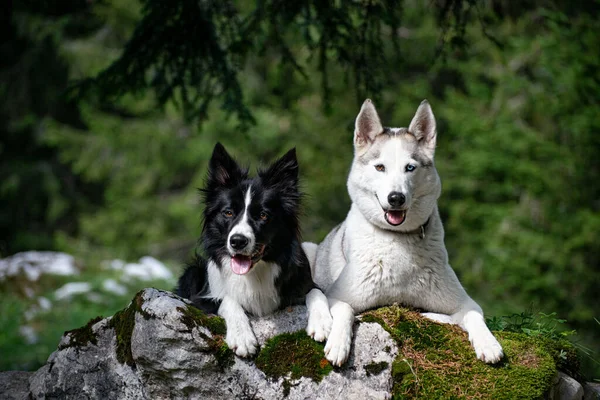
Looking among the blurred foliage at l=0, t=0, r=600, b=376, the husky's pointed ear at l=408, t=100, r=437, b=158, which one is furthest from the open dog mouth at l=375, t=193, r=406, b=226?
the blurred foliage at l=0, t=0, r=600, b=376

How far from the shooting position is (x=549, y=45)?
1271 cm

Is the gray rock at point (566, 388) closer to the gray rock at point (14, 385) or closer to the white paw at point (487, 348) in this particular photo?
the white paw at point (487, 348)

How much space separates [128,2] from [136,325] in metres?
16.2

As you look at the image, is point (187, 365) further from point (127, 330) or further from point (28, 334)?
point (28, 334)

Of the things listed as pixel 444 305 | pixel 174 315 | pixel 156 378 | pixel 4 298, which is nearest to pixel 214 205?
pixel 174 315

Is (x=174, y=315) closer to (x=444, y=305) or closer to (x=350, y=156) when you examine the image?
(x=444, y=305)

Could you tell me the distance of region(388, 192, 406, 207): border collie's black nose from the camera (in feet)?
13.2

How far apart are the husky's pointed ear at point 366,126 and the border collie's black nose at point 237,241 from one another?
1281 millimetres

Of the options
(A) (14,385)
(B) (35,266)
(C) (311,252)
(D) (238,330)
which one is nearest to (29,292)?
(B) (35,266)

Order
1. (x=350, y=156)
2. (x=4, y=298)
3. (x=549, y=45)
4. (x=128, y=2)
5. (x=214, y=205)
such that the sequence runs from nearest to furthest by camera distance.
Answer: (x=214, y=205), (x=4, y=298), (x=549, y=45), (x=350, y=156), (x=128, y=2)

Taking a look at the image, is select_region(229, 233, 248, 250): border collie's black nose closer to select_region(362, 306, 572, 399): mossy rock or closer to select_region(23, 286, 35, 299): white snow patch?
select_region(362, 306, 572, 399): mossy rock

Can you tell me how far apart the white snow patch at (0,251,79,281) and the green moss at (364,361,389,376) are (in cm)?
963

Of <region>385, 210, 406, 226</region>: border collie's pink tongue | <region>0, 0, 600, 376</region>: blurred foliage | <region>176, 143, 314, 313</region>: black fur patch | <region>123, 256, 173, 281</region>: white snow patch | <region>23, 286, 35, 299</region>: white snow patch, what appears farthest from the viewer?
<region>123, 256, 173, 281</region>: white snow patch

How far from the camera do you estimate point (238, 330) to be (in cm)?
387
